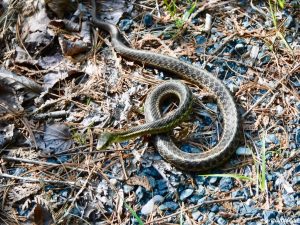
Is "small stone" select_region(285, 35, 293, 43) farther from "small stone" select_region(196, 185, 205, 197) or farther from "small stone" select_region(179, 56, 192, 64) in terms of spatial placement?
"small stone" select_region(196, 185, 205, 197)

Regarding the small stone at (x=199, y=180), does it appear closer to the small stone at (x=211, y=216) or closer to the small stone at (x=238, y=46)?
the small stone at (x=211, y=216)

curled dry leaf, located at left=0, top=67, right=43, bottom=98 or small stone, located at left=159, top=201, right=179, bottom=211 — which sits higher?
curled dry leaf, located at left=0, top=67, right=43, bottom=98

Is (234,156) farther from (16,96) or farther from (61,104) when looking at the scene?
(16,96)

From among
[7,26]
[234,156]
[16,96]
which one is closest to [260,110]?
[234,156]

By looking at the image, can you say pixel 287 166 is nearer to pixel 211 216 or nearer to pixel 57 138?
pixel 211 216

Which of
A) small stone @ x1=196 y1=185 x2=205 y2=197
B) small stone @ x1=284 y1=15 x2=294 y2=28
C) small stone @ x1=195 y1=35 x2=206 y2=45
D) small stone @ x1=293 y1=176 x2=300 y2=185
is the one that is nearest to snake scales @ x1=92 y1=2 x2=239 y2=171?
small stone @ x1=196 y1=185 x2=205 y2=197
